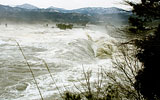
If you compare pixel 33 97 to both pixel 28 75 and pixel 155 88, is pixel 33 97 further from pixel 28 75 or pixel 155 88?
pixel 155 88

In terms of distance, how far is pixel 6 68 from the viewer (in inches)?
417

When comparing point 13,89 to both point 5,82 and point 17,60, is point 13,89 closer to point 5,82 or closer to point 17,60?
point 5,82

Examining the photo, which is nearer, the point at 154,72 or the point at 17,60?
the point at 154,72

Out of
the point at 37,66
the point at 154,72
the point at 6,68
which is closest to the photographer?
the point at 154,72

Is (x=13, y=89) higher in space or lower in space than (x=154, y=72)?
lower

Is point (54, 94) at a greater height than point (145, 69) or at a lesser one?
lesser

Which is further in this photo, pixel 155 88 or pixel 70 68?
pixel 70 68

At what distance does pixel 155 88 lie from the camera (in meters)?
7.64

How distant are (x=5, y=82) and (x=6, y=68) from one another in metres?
2.21

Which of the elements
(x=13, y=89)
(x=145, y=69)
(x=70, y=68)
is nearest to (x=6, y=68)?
(x=13, y=89)

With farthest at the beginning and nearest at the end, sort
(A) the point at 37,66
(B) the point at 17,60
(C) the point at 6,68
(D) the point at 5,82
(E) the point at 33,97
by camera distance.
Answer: (B) the point at 17,60 < (A) the point at 37,66 < (C) the point at 6,68 < (D) the point at 5,82 < (E) the point at 33,97

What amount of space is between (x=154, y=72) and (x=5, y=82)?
679 centimetres

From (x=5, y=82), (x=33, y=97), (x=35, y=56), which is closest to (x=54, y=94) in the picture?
(x=33, y=97)

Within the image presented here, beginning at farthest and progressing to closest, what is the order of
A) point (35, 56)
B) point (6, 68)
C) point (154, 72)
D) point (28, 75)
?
point (35, 56), point (6, 68), point (28, 75), point (154, 72)
